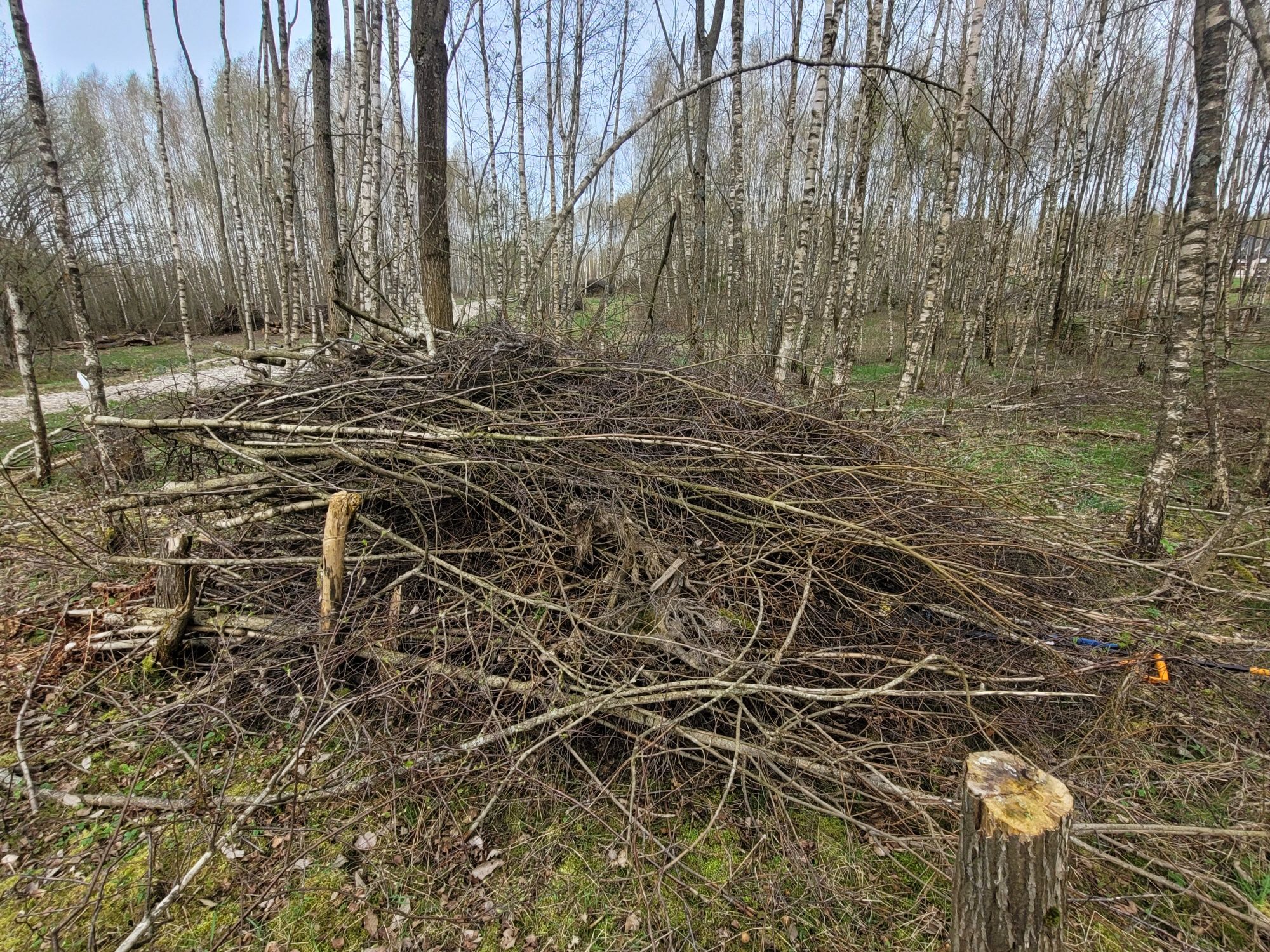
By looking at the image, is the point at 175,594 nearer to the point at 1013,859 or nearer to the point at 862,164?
the point at 1013,859

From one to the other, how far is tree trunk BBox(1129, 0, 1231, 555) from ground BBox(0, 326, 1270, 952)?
1.33 metres

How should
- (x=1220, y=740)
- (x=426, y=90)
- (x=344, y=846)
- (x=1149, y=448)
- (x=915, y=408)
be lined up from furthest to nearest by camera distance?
(x=915, y=408), (x=1149, y=448), (x=426, y=90), (x=1220, y=740), (x=344, y=846)

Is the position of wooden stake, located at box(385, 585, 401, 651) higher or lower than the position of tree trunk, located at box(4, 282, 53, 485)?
lower

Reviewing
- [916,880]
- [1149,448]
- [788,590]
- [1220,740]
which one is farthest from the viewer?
[1149,448]

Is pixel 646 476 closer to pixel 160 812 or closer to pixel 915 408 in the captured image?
pixel 160 812

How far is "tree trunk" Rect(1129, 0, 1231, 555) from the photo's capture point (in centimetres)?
349

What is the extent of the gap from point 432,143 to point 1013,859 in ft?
23.2

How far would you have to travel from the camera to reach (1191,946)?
1.77 metres

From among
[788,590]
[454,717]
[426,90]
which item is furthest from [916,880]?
[426,90]

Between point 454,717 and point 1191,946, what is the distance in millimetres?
2962

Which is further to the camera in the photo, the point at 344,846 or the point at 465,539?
the point at 465,539

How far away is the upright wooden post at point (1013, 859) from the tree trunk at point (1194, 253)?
389cm

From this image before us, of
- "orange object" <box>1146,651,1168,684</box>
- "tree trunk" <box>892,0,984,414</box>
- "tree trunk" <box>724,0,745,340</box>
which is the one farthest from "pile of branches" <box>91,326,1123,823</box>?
"tree trunk" <box>724,0,745,340</box>

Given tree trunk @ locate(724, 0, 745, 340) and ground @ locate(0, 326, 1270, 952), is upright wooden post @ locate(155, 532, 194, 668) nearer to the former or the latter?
ground @ locate(0, 326, 1270, 952)
